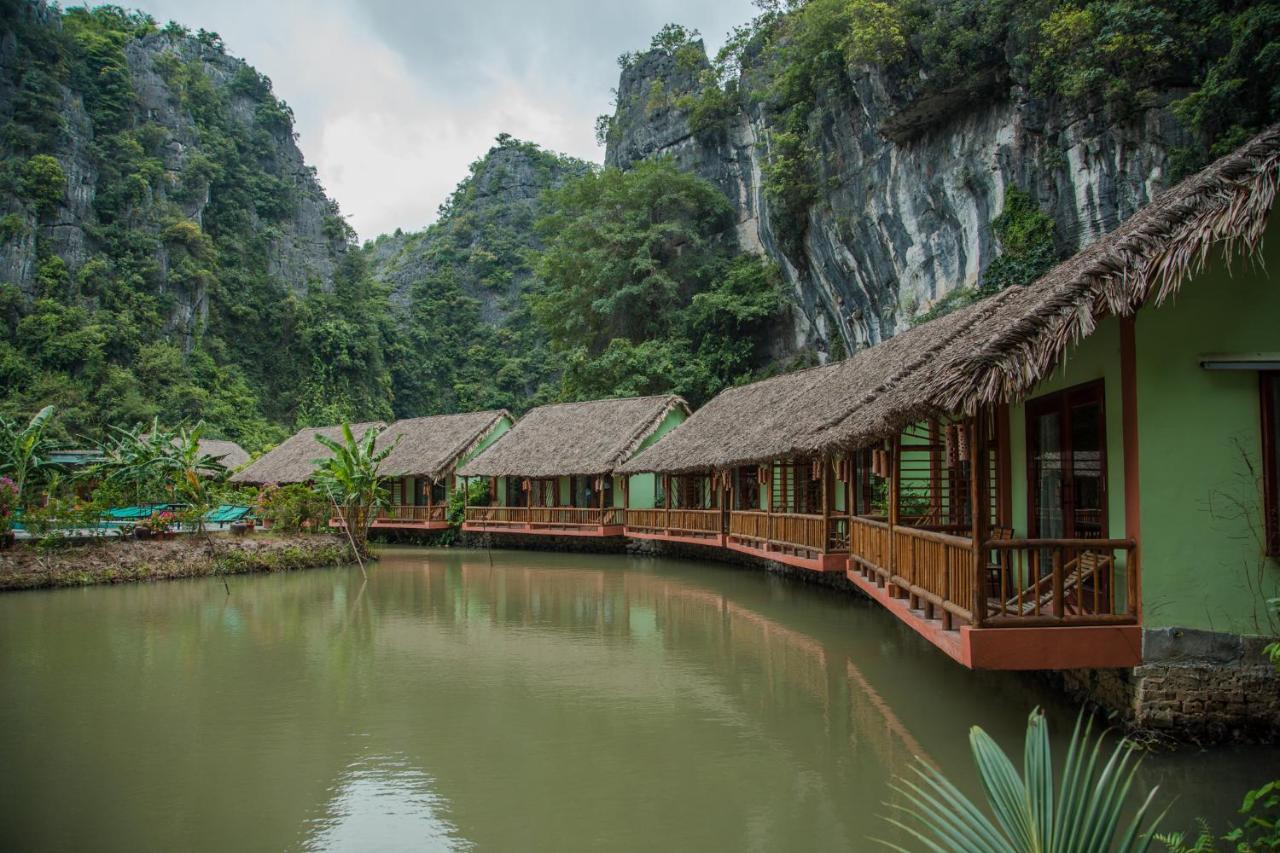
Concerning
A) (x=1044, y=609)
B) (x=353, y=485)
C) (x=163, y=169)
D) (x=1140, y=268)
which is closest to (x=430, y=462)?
(x=353, y=485)

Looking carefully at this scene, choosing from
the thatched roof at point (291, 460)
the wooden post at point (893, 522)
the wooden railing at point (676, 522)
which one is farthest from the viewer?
the thatched roof at point (291, 460)

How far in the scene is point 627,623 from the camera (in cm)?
1380

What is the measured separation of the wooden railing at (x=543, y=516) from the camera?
2534cm

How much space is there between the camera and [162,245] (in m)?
42.7

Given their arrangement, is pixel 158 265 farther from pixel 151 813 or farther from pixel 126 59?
pixel 151 813

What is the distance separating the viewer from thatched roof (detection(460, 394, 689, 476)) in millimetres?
25188

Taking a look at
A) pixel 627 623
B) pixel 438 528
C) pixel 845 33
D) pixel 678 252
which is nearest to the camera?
pixel 627 623

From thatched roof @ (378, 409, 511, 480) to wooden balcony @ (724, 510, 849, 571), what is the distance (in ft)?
42.5

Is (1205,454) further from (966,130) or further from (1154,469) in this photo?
(966,130)

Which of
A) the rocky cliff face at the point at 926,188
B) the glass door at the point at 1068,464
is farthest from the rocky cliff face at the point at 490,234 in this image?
the glass door at the point at 1068,464

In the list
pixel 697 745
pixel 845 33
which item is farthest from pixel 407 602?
pixel 845 33

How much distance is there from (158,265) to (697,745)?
4243 cm

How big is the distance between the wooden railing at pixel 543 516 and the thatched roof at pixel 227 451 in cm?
1398

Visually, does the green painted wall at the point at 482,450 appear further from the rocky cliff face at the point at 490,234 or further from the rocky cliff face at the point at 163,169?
the rocky cliff face at the point at 490,234
